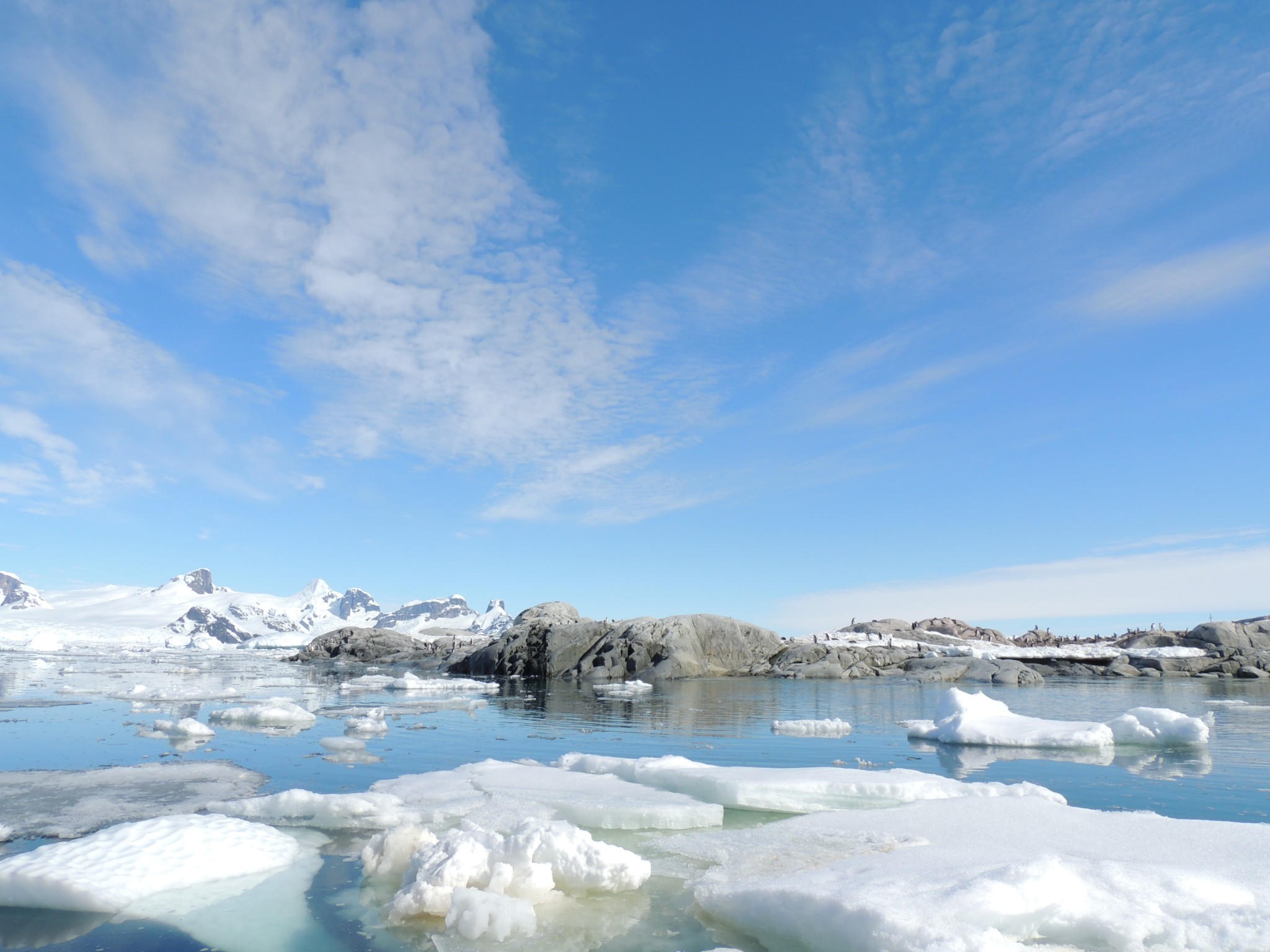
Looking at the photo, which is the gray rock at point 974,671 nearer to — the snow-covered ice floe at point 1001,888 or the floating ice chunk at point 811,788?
the floating ice chunk at point 811,788

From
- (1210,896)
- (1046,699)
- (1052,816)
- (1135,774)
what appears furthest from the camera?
(1046,699)

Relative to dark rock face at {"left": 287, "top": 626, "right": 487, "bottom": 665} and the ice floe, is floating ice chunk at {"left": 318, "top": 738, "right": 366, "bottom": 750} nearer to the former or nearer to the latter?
the ice floe

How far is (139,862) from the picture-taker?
5.52 m

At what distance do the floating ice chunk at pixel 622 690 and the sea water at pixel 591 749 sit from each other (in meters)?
0.48

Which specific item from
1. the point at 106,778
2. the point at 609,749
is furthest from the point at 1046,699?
the point at 106,778

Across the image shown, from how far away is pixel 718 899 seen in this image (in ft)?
16.3

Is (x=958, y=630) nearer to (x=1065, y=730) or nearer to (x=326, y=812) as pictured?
(x=1065, y=730)

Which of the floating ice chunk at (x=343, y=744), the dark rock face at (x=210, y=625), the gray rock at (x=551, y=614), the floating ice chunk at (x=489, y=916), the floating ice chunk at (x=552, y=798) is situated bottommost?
the floating ice chunk at (x=489, y=916)

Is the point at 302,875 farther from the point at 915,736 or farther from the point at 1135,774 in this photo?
the point at 915,736

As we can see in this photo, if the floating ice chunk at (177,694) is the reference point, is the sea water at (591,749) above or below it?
below

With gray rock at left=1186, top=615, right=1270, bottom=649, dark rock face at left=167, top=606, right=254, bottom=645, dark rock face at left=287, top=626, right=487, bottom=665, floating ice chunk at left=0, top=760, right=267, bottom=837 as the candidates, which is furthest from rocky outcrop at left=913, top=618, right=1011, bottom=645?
dark rock face at left=167, top=606, right=254, bottom=645

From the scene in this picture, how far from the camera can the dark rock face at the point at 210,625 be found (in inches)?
7146

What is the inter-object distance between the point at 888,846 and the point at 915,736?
1126 centimetres

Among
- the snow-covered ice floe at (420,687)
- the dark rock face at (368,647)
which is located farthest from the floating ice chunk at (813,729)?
the dark rock face at (368,647)
